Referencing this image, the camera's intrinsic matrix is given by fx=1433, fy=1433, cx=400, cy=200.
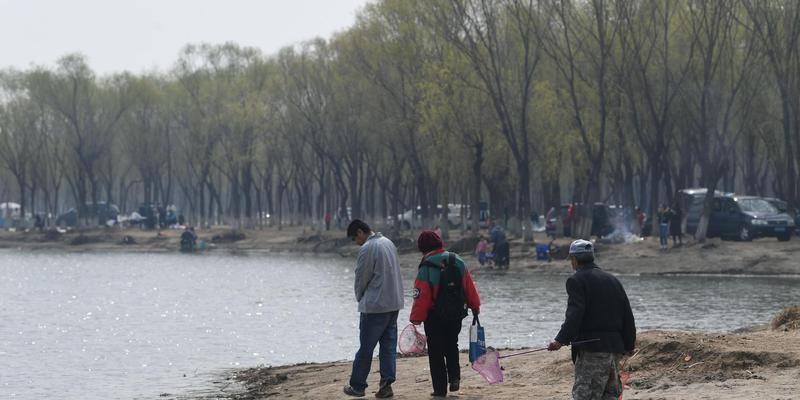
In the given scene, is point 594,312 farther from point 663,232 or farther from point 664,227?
point 663,232

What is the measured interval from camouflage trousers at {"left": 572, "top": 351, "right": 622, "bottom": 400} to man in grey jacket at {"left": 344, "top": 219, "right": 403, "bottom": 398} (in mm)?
3538

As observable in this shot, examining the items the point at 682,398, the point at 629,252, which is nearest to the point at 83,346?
the point at 682,398

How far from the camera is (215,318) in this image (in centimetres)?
3247

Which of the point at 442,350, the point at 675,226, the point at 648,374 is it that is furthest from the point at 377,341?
the point at 675,226

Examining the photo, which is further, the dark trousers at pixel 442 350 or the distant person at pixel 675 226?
the distant person at pixel 675 226

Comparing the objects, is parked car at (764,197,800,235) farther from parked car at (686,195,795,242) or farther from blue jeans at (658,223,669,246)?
blue jeans at (658,223,669,246)

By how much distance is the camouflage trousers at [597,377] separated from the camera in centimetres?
1092

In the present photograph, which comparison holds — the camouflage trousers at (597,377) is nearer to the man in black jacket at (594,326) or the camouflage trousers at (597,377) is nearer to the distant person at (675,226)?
the man in black jacket at (594,326)

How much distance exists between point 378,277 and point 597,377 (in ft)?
12.2

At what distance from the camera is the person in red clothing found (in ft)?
44.6

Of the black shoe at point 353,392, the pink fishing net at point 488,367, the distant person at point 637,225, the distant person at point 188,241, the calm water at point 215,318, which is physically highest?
the distant person at point 637,225

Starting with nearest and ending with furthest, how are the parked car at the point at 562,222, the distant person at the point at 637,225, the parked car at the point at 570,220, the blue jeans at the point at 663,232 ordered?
the blue jeans at the point at 663,232 → the distant person at the point at 637,225 → the parked car at the point at 570,220 → the parked car at the point at 562,222

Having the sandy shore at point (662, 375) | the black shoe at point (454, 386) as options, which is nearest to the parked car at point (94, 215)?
the sandy shore at point (662, 375)

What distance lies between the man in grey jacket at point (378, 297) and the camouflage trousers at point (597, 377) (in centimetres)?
354
